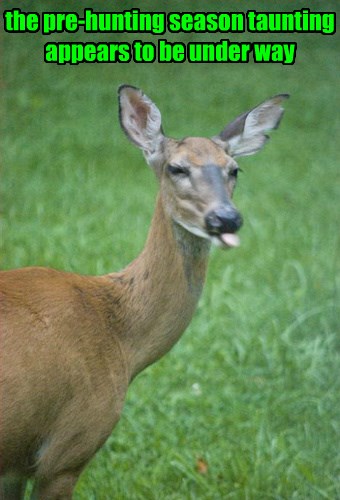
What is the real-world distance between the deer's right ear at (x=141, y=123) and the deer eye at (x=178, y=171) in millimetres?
230

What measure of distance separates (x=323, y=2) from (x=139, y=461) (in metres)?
4.17

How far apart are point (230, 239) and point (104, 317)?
26.7 inches

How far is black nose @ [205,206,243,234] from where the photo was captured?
378 cm

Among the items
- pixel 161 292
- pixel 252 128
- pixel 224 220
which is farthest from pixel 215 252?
pixel 224 220

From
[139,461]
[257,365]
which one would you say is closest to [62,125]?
[257,365]

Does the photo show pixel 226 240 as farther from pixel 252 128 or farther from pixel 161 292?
pixel 252 128

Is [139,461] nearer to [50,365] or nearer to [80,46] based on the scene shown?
[50,365]

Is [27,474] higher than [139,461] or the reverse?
higher

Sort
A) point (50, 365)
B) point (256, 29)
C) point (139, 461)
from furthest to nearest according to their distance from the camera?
point (256, 29), point (139, 461), point (50, 365)

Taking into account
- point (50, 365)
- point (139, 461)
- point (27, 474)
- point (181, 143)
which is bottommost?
point (139, 461)

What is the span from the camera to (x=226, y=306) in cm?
686

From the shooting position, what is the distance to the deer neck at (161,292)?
13.6 feet

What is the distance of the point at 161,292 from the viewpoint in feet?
13.8
